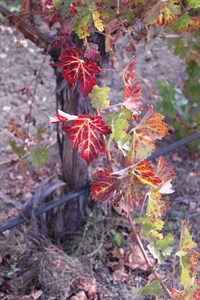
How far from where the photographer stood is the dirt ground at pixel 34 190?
240 cm

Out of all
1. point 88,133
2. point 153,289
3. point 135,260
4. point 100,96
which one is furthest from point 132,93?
point 135,260

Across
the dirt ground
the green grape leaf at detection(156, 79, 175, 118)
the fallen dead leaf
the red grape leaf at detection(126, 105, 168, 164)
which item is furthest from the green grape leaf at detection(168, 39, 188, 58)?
the red grape leaf at detection(126, 105, 168, 164)

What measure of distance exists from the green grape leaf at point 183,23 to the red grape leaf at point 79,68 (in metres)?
0.32

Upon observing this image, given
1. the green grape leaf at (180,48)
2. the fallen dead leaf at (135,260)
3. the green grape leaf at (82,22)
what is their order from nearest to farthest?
the green grape leaf at (82,22)
the fallen dead leaf at (135,260)
the green grape leaf at (180,48)

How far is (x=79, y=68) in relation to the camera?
1.71m

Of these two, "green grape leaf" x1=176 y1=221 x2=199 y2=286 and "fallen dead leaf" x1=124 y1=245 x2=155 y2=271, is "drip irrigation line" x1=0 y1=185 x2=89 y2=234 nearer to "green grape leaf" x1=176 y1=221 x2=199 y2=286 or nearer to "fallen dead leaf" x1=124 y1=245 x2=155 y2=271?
"fallen dead leaf" x1=124 y1=245 x2=155 y2=271

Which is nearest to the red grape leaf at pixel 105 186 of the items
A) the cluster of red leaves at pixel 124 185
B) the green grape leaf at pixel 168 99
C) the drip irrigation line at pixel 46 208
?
the cluster of red leaves at pixel 124 185

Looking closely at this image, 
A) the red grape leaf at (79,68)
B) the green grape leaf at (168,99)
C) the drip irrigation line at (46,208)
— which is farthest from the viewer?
the green grape leaf at (168,99)

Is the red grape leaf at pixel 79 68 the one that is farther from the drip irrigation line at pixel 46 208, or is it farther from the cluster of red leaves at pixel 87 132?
the drip irrigation line at pixel 46 208

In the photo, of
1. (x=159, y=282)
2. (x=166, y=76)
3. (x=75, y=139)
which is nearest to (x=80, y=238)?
(x=159, y=282)

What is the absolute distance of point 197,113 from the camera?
337 cm

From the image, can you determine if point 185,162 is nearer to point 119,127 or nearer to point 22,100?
point 22,100

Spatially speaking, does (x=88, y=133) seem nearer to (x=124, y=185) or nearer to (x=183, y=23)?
(x=124, y=185)

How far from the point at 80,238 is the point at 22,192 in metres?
0.53
